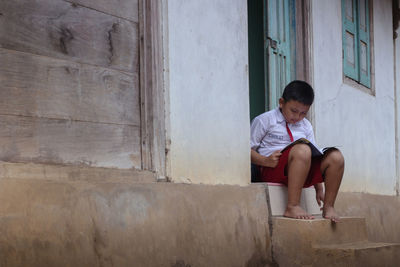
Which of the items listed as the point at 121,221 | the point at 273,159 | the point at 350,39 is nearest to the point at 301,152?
the point at 273,159

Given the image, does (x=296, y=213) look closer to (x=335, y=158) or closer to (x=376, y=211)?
(x=335, y=158)

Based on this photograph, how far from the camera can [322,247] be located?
350 centimetres

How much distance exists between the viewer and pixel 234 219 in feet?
11.4

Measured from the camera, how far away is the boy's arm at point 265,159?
3.89 m

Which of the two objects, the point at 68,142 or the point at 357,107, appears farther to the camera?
the point at 357,107

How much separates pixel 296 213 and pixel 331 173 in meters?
0.37

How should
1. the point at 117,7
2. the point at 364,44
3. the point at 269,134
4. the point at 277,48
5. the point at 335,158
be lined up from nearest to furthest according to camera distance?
the point at 117,7
the point at 335,158
the point at 269,134
the point at 277,48
the point at 364,44

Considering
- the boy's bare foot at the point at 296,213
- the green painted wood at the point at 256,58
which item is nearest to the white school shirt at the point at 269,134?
the boy's bare foot at the point at 296,213

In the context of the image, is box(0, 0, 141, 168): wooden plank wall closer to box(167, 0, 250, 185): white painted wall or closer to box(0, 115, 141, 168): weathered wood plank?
box(0, 115, 141, 168): weathered wood plank

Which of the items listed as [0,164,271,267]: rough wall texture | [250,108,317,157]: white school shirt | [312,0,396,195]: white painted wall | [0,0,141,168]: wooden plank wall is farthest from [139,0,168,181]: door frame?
[312,0,396,195]: white painted wall

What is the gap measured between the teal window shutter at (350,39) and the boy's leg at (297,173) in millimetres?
1996

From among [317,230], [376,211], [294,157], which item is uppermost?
[294,157]

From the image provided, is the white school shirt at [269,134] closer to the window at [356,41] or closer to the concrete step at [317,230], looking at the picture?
the concrete step at [317,230]

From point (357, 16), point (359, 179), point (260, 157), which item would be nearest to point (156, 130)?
point (260, 157)
